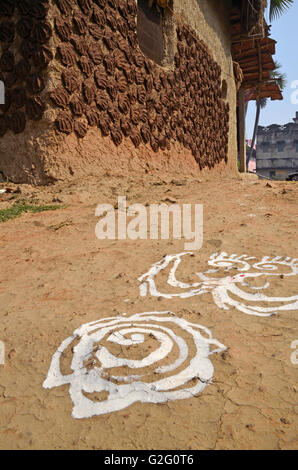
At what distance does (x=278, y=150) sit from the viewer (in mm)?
34250

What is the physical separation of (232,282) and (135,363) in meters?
0.90

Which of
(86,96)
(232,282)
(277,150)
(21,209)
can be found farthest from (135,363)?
(277,150)

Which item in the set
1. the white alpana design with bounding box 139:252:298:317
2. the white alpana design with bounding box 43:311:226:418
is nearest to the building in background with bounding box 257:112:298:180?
the white alpana design with bounding box 139:252:298:317

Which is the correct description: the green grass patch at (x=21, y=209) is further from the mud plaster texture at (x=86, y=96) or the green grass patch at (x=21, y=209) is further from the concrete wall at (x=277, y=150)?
the concrete wall at (x=277, y=150)

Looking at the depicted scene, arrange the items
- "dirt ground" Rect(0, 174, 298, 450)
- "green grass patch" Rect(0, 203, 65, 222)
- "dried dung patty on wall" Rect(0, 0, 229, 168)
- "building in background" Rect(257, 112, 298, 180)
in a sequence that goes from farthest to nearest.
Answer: "building in background" Rect(257, 112, 298, 180), "dried dung patty on wall" Rect(0, 0, 229, 168), "green grass patch" Rect(0, 203, 65, 222), "dirt ground" Rect(0, 174, 298, 450)

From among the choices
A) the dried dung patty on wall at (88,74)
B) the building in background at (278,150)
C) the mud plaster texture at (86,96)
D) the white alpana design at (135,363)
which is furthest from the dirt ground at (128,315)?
the building in background at (278,150)

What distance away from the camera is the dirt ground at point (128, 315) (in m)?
1.00

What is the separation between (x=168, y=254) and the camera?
2.52 m

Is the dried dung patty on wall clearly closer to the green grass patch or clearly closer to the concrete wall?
the green grass patch

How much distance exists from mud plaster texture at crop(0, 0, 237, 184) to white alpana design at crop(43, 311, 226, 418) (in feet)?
9.74

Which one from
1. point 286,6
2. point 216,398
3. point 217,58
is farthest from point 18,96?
point 286,6

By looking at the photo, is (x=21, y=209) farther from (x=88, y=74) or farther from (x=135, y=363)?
(x=135, y=363)

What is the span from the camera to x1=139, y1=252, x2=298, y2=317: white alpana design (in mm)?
1731

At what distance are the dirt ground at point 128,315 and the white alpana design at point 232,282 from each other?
0.18 feet
